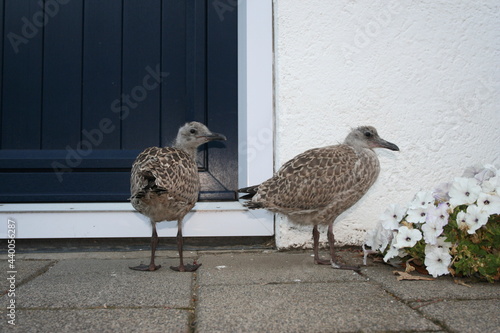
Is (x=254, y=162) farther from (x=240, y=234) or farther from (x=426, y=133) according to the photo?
(x=426, y=133)

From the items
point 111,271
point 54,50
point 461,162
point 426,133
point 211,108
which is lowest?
point 111,271

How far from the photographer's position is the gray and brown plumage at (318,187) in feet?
10.8

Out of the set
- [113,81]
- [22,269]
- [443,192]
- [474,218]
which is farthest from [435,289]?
[113,81]

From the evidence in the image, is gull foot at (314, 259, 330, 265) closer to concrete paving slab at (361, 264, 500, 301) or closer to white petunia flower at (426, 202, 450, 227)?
concrete paving slab at (361, 264, 500, 301)

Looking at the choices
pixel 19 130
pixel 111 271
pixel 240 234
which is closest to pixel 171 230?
pixel 240 234

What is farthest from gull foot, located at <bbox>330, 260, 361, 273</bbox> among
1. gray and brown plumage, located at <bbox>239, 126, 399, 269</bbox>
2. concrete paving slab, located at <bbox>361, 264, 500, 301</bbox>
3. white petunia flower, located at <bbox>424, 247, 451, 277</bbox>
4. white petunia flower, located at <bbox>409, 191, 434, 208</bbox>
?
white petunia flower, located at <bbox>409, 191, 434, 208</bbox>

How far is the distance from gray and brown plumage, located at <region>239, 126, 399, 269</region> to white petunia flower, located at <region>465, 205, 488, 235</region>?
797mm

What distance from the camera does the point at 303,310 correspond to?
209cm

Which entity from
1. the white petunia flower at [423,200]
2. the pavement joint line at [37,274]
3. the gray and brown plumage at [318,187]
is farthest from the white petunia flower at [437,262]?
the pavement joint line at [37,274]

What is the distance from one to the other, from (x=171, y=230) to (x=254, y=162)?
3.10 feet

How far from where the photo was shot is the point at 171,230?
12.9 feet

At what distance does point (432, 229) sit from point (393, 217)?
0.35 m

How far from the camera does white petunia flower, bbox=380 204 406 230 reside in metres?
3.15

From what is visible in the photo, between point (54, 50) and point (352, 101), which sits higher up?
point (54, 50)
